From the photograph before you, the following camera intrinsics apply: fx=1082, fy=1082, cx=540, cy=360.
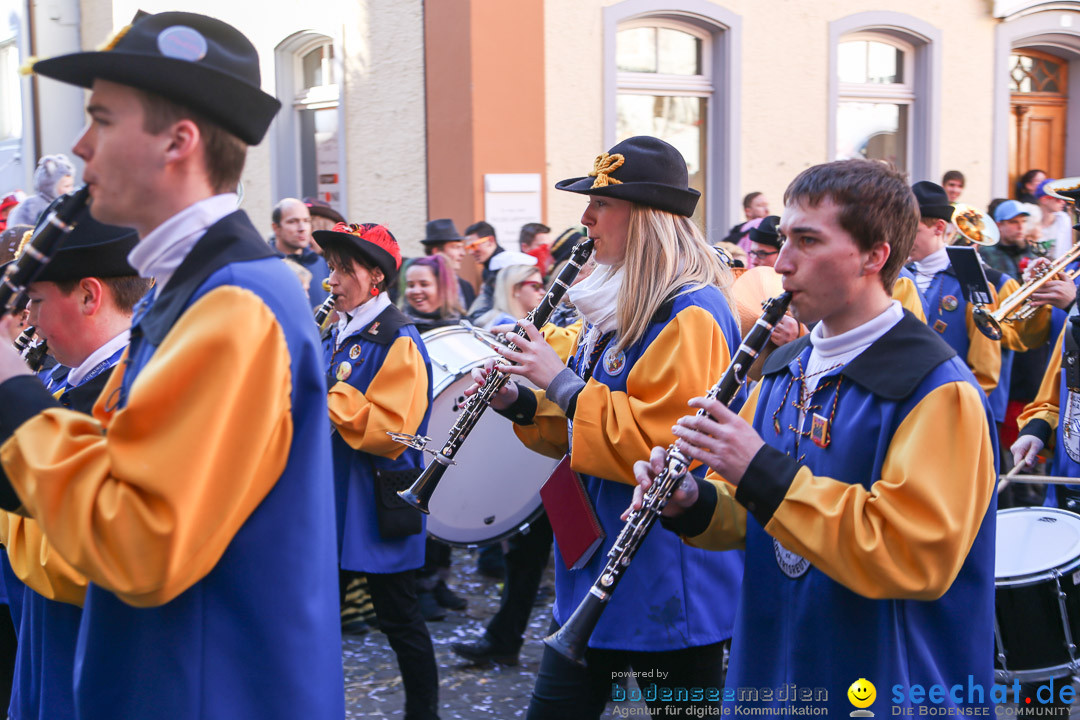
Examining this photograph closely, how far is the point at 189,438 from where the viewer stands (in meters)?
1.69

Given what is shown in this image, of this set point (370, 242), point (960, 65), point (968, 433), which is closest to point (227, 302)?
point (968, 433)

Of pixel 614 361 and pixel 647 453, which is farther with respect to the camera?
pixel 614 361

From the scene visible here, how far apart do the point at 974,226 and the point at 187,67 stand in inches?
253

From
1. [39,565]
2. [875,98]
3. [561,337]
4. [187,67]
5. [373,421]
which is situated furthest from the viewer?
[875,98]

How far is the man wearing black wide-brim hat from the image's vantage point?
5.52 ft

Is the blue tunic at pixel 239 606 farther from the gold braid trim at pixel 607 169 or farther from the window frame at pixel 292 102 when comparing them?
the window frame at pixel 292 102

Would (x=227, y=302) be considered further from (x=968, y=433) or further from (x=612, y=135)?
(x=612, y=135)

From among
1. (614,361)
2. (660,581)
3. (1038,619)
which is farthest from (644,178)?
(1038,619)

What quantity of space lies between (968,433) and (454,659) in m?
3.54

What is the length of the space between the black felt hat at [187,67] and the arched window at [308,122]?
346 inches

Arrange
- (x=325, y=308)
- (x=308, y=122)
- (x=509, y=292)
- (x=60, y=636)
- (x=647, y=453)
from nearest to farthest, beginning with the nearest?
(x=60, y=636)
(x=647, y=453)
(x=325, y=308)
(x=509, y=292)
(x=308, y=122)

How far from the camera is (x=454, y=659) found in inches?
205

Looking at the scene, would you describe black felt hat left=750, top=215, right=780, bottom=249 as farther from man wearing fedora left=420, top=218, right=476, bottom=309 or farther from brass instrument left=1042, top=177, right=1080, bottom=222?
man wearing fedora left=420, top=218, right=476, bottom=309

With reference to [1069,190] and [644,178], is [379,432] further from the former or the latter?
[1069,190]
